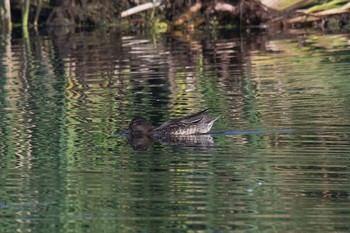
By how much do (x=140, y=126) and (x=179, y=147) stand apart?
0.97 metres

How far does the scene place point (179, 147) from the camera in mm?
12570

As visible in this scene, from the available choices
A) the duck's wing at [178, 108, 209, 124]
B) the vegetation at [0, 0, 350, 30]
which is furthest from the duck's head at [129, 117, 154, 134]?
the vegetation at [0, 0, 350, 30]

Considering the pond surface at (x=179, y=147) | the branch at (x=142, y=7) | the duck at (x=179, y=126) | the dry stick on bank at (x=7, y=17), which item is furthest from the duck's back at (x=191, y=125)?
the dry stick on bank at (x=7, y=17)

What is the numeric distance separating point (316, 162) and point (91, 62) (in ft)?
39.6

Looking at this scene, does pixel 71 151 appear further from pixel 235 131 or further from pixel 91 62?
pixel 91 62

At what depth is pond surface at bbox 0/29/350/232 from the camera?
9.12 metres

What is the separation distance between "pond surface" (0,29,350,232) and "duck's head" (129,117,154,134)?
0.63 feet

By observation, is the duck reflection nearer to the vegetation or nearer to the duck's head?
the duck's head

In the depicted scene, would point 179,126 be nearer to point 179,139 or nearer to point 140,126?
point 179,139

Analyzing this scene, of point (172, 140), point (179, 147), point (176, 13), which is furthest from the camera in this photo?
point (176, 13)


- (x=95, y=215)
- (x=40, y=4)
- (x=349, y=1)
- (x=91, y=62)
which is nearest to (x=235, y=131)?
(x=95, y=215)

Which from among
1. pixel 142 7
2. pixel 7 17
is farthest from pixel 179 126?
pixel 7 17

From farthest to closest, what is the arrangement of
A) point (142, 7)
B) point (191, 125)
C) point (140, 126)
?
1. point (142, 7)
2. point (140, 126)
3. point (191, 125)

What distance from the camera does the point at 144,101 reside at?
16250 millimetres
